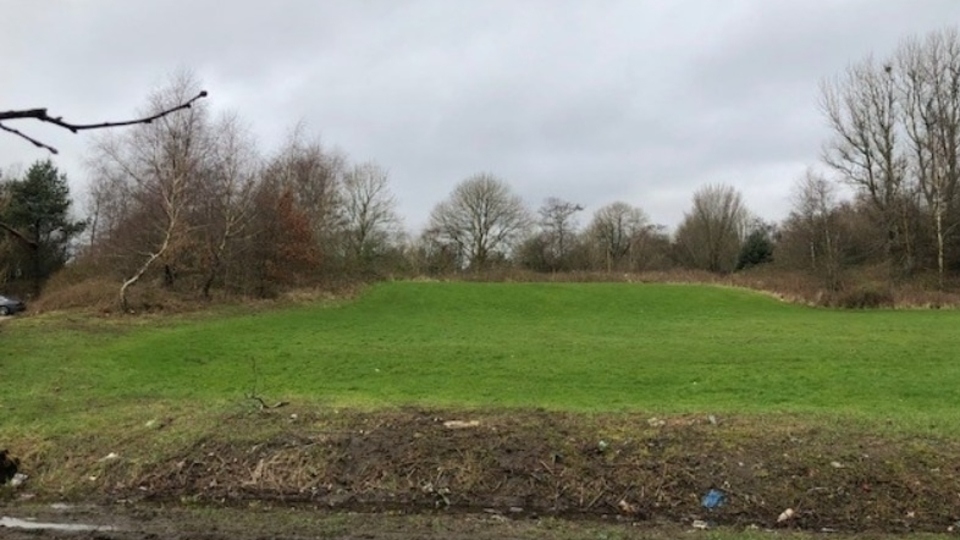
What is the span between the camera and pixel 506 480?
8828mm

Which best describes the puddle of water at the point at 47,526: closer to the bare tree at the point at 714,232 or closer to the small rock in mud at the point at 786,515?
the small rock in mud at the point at 786,515

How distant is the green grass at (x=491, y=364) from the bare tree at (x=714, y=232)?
128ft

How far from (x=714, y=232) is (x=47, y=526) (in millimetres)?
71196

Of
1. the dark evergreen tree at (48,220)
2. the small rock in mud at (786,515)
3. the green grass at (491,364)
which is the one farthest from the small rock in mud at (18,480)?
the dark evergreen tree at (48,220)

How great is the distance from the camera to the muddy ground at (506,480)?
7660 millimetres

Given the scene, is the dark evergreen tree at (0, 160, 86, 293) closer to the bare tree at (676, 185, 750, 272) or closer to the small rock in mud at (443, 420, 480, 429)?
the small rock in mud at (443, 420, 480, 429)

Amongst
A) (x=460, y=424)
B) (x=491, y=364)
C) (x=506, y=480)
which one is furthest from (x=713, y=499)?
(x=491, y=364)

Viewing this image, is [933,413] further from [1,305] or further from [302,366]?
[1,305]

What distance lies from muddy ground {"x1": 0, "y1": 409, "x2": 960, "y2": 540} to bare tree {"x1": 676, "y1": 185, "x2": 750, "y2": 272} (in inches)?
2526

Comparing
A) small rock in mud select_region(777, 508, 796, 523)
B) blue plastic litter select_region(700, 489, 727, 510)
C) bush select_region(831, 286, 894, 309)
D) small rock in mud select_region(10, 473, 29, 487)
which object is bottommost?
small rock in mud select_region(777, 508, 796, 523)

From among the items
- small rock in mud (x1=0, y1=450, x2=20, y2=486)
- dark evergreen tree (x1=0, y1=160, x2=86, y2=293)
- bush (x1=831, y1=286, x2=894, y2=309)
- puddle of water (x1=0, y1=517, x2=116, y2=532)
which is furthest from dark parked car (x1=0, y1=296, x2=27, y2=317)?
bush (x1=831, y1=286, x2=894, y2=309)

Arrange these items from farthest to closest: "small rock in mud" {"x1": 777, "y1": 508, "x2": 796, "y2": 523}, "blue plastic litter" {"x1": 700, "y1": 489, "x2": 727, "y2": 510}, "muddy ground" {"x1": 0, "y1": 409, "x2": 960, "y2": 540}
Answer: "blue plastic litter" {"x1": 700, "y1": 489, "x2": 727, "y2": 510} → "small rock in mud" {"x1": 777, "y1": 508, "x2": 796, "y2": 523} → "muddy ground" {"x1": 0, "y1": 409, "x2": 960, "y2": 540}

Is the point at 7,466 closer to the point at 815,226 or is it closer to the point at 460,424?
the point at 460,424

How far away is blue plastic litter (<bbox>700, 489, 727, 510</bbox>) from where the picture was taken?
817cm
